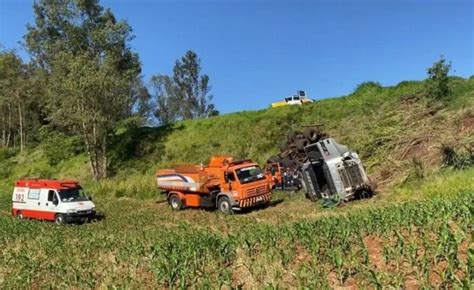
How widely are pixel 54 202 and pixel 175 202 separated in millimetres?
5955

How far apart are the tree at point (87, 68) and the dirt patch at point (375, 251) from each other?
28.3 meters

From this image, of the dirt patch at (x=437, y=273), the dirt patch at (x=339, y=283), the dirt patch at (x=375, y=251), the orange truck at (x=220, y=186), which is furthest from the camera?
the orange truck at (x=220, y=186)

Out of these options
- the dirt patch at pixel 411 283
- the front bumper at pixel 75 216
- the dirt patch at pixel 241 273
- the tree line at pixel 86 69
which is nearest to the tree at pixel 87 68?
the tree line at pixel 86 69

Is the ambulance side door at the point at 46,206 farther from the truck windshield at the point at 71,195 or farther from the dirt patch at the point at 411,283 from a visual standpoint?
the dirt patch at the point at 411,283

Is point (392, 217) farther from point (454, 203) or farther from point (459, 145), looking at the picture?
point (459, 145)

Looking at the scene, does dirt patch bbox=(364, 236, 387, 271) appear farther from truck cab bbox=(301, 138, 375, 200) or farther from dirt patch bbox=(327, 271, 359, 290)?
truck cab bbox=(301, 138, 375, 200)

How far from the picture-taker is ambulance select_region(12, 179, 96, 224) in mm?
23141

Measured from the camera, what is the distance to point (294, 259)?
8500 mm

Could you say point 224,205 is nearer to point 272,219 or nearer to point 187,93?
point 272,219

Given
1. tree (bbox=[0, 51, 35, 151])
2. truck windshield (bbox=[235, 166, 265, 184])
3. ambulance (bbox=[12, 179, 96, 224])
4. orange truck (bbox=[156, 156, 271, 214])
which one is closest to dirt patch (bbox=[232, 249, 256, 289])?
orange truck (bbox=[156, 156, 271, 214])

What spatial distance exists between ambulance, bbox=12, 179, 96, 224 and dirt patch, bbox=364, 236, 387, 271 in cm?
1704

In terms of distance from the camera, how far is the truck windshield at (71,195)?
77.7 ft

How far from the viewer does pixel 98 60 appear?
37.2 metres

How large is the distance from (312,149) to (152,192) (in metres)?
11.7
